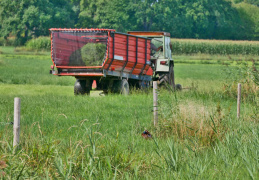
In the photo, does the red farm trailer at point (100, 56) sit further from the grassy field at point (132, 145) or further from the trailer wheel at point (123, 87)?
the grassy field at point (132, 145)

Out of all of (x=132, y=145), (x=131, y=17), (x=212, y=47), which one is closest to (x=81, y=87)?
(x=132, y=145)

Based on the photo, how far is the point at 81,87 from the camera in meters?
18.2

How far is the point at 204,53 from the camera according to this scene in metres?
63.8

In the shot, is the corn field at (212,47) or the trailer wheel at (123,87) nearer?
the trailer wheel at (123,87)

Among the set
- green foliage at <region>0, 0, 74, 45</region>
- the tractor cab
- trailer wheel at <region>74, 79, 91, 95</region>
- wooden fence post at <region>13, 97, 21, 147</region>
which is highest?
green foliage at <region>0, 0, 74, 45</region>

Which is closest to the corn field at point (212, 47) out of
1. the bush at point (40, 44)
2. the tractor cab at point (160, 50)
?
the bush at point (40, 44)

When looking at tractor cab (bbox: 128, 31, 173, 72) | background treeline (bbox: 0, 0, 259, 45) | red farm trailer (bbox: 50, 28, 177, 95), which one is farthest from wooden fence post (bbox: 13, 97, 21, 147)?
background treeline (bbox: 0, 0, 259, 45)

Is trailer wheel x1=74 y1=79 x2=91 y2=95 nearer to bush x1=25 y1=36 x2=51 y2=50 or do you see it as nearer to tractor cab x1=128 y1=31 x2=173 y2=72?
tractor cab x1=128 y1=31 x2=173 y2=72

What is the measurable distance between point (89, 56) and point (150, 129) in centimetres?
821

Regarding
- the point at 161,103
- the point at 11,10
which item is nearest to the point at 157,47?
the point at 161,103

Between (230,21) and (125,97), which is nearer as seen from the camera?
(125,97)

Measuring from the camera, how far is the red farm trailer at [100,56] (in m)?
17.1

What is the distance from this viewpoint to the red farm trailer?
17.1 metres

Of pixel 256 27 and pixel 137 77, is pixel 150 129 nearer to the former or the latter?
pixel 137 77
